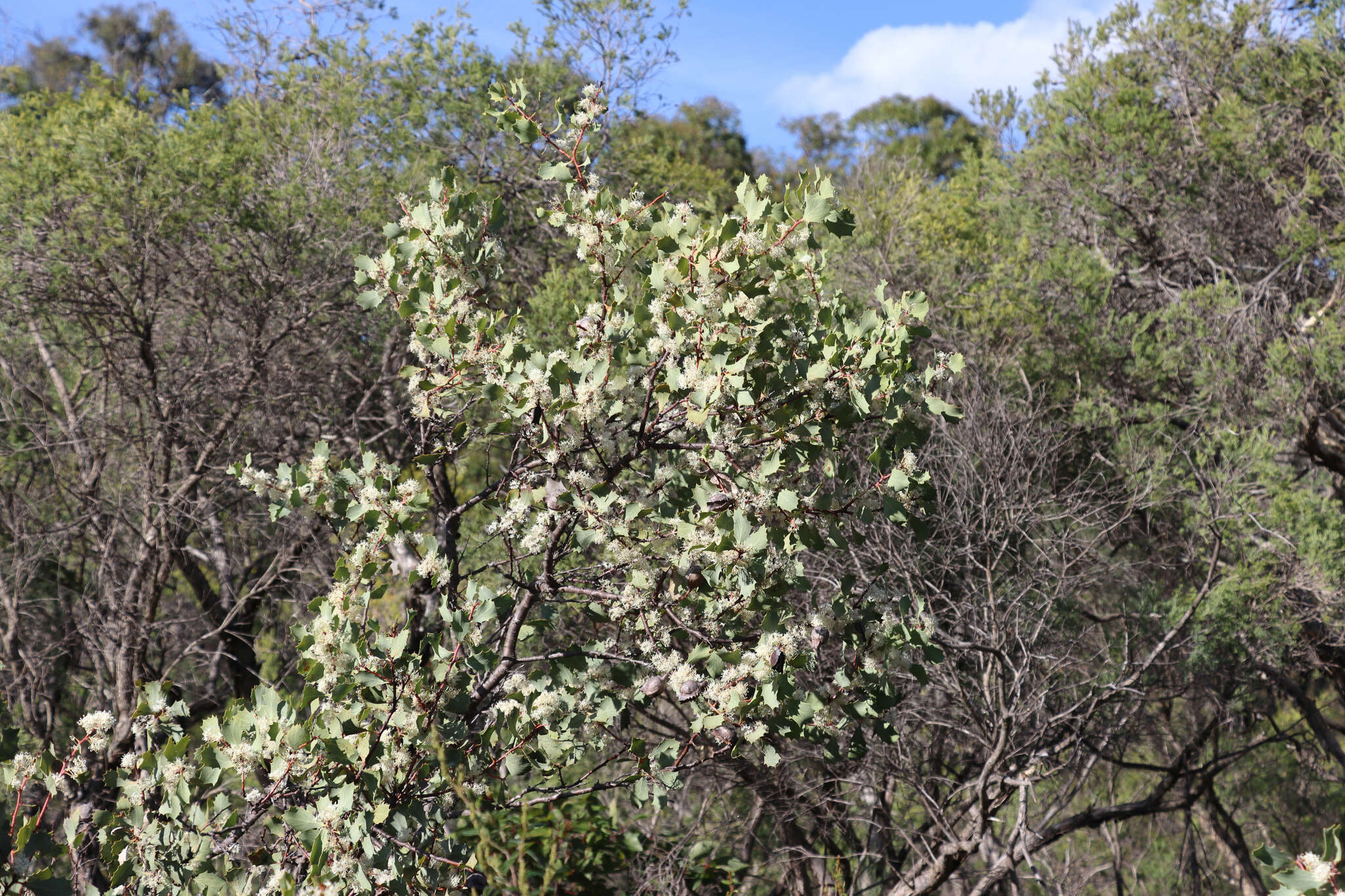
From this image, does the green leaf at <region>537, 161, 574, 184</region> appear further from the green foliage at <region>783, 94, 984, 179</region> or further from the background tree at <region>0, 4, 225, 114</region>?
the green foliage at <region>783, 94, 984, 179</region>

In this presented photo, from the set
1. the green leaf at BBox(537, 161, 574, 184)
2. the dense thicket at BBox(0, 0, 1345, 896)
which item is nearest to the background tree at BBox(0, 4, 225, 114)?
the dense thicket at BBox(0, 0, 1345, 896)

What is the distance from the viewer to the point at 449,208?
308cm

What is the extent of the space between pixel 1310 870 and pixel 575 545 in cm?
209

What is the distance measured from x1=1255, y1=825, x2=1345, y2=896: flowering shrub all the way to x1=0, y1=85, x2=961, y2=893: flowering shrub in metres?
1.23

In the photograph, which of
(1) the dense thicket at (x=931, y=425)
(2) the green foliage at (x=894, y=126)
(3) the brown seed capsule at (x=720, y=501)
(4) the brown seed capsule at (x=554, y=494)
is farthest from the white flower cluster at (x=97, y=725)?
(2) the green foliage at (x=894, y=126)

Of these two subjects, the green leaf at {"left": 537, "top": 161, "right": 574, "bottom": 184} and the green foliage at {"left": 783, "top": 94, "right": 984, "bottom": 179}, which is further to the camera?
the green foliage at {"left": 783, "top": 94, "right": 984, "bottom": 179}

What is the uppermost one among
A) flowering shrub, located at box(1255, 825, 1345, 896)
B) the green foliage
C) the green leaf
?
the green foliage

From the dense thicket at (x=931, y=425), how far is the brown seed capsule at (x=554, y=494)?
6.21 ft

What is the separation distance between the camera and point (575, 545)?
10.7ft

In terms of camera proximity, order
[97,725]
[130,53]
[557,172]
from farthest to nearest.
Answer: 1. [130,53]
2. [557,172]
3. [97,725]

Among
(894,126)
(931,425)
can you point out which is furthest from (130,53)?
(931,425)

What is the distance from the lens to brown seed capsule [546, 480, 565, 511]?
9.98 feet

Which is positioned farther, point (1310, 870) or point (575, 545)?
point (575, 545)

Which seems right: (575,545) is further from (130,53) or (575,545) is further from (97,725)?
(130,53)
